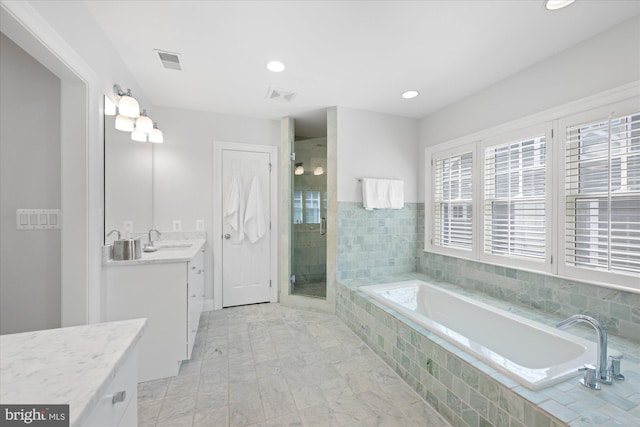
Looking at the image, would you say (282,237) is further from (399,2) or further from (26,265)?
(399,2)

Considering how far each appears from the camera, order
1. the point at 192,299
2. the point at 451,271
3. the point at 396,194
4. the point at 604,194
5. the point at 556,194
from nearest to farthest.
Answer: the point at 604,194 → the point at 556,194 → the point at 192,299 → the point at 451,271 → the point at 396,194

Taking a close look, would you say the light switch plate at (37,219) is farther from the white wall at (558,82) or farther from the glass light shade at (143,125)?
the white wall at (558,82)

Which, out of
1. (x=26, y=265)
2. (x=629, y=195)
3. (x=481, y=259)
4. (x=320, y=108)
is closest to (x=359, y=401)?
(x=481, y=259)

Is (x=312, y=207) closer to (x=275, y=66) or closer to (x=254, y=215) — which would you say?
(x=254, y=215)

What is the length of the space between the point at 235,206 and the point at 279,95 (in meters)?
1.42

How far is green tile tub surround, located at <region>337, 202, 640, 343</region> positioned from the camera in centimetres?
179

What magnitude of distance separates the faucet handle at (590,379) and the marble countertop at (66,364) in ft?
6.38

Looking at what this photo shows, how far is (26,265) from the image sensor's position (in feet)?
5.47

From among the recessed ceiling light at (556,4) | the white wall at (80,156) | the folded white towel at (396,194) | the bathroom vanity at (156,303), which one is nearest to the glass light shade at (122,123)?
the white wall at (80,156)

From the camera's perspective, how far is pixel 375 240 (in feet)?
10.9

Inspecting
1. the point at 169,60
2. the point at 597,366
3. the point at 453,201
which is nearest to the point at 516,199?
the point at 453,201

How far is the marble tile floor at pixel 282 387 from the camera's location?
5.35 feet

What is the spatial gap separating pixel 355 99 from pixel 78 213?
2.65 m

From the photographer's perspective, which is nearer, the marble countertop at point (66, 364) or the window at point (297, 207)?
the marble countertop at point (66, 364)
